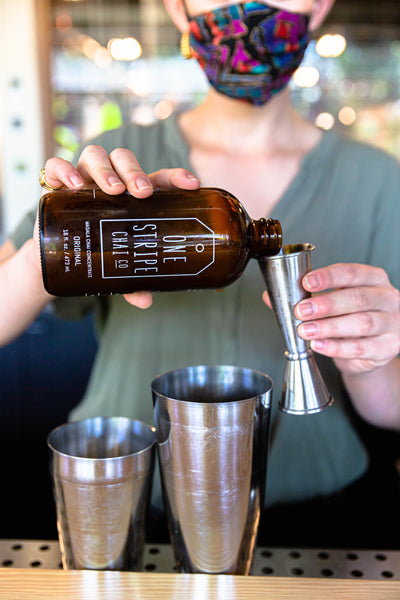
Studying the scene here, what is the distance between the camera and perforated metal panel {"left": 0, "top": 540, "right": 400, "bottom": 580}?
2.48 ft

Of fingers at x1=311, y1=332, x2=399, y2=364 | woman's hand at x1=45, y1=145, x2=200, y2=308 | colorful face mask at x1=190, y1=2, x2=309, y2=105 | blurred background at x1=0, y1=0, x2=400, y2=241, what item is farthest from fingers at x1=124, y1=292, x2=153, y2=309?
blurred background at x1=0, y1=0, x2=400, y2=241

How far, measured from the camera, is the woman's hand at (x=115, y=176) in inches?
Answer: 26.7

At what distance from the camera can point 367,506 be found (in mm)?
1101

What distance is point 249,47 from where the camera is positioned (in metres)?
1.05

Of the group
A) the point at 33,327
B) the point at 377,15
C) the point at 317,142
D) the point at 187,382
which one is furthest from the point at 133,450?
the point at 377,15

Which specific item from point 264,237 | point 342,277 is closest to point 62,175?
point 264,237

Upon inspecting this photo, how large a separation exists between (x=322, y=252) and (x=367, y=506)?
0.48m

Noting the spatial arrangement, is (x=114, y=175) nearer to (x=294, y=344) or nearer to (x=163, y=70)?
(x=294, y=344)

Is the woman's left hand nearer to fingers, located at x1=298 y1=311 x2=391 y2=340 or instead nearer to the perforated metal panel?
fingers, located at x1=298 y1=311 x2=391 y2=340

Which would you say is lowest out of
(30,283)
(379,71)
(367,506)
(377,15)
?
(367,506)

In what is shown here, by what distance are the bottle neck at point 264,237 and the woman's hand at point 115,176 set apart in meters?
0.09

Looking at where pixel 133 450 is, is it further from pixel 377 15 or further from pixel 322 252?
pixel 377 15

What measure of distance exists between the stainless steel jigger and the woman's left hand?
0.01m

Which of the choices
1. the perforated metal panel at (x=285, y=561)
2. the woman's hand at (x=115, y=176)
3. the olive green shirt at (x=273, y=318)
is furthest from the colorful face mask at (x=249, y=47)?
the perforated metal panel at (x=285, y=561)
